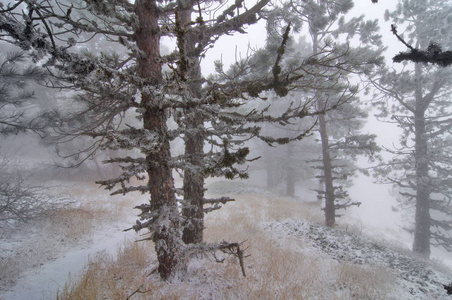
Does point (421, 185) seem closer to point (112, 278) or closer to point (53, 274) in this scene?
point (112, 278)

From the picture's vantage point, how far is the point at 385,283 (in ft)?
17.7

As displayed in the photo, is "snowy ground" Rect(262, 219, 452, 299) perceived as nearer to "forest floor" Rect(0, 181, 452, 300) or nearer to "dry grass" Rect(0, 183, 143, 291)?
"forest floor" Rect(0, 181, 452, 300)

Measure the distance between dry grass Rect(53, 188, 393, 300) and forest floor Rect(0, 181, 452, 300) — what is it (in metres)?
0.02

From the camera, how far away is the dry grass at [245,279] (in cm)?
404

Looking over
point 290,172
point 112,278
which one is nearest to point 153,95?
point 112,278

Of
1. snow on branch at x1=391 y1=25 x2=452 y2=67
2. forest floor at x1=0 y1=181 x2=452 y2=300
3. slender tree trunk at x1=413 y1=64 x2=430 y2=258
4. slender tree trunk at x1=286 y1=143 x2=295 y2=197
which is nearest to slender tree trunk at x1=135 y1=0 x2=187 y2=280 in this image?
forest floor at x1=0 y1=181 x2=452 y2=300

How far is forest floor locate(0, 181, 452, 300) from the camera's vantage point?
4281 millimetres

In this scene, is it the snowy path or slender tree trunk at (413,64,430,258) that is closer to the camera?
the snowy path

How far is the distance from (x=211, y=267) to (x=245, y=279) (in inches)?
33.7

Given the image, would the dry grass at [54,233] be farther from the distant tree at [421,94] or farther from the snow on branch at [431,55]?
the distant tree at [421,94]

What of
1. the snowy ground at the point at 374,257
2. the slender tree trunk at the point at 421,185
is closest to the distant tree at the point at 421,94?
the slender tree trunk at the point at 421,185

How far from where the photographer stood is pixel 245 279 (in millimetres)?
4711

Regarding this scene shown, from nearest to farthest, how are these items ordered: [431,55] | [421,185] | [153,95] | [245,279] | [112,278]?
1. [431,55]
2. [153,95]
3. [112,278]
4. [245,279]
5. [421,185]

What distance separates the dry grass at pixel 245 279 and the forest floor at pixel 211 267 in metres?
0.02
